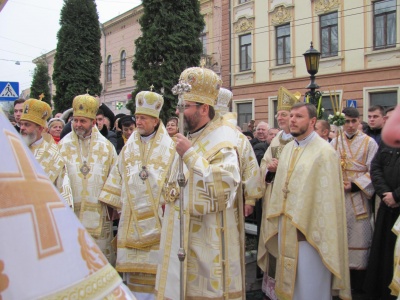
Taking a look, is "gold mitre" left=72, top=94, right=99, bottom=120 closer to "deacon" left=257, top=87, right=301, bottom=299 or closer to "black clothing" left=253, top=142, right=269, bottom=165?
"deacon" left=257, top=87, right=301, bottom=299

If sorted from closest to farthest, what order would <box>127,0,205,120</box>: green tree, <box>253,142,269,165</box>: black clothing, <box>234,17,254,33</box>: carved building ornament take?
<box>253,142,269,165</box>: black clothing
<box>127,0,205,120</box>: green tree
<box>234,17,254,33</box>: carved building ornament

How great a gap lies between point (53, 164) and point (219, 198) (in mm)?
2106

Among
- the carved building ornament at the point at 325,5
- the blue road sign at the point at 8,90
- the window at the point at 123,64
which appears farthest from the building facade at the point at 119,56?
the blue road sign at the point at 8,90

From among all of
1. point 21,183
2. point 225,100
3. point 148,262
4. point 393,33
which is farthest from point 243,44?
point 21,183

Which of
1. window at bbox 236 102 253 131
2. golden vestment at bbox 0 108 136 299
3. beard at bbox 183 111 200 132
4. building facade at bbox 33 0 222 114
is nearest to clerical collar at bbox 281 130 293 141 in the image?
beard at bbox 183 111 200 132

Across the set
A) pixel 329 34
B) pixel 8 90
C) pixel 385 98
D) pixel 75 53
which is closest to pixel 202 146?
pixel 8 90

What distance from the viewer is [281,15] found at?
21.7 metres

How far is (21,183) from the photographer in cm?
84

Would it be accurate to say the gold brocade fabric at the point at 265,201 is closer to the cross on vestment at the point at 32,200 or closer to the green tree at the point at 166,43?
the cross on vestment at the point at 32,200

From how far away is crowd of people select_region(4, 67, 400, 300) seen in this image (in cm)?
343

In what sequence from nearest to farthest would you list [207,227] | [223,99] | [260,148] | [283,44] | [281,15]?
[207,227] < [223,99] < [260,148] < [281,15] < [283,44]

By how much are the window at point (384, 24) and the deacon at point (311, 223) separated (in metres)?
15.1

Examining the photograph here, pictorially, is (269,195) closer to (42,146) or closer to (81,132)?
(81,132)

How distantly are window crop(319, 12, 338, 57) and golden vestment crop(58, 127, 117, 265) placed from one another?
1680cm
